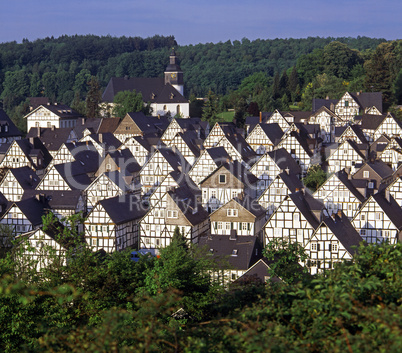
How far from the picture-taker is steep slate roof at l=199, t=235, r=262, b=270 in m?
32.0

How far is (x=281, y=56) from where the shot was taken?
152 m

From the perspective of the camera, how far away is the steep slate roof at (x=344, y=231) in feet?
107

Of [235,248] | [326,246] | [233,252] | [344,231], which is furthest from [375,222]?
[233,252]

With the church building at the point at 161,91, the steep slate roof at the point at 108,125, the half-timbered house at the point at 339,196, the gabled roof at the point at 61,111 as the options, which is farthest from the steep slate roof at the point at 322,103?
the gabled roof at the point at 61,111

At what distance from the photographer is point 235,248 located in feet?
109

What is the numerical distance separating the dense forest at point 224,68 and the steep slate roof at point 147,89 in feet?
13.8

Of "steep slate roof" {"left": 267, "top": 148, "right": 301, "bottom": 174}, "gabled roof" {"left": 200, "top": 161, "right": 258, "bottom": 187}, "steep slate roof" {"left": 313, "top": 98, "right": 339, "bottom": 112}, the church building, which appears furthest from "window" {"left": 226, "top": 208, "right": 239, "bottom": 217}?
the church building

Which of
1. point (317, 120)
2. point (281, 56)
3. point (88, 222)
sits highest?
point (281, 56)

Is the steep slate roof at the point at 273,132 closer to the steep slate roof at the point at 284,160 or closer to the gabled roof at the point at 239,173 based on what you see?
the steep slate roof at the point at 284,160

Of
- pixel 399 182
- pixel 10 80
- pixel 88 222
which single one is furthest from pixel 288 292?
pixel 10 80

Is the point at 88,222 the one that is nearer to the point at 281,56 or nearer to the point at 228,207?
the point at 228,207

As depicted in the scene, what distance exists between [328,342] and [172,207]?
2577cm

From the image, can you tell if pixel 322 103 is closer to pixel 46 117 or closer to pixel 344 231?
pixel 46 117

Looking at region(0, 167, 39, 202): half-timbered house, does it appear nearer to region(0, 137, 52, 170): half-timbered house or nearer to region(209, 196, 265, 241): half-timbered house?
region(0, 137, 52, 170): half-timbered house
